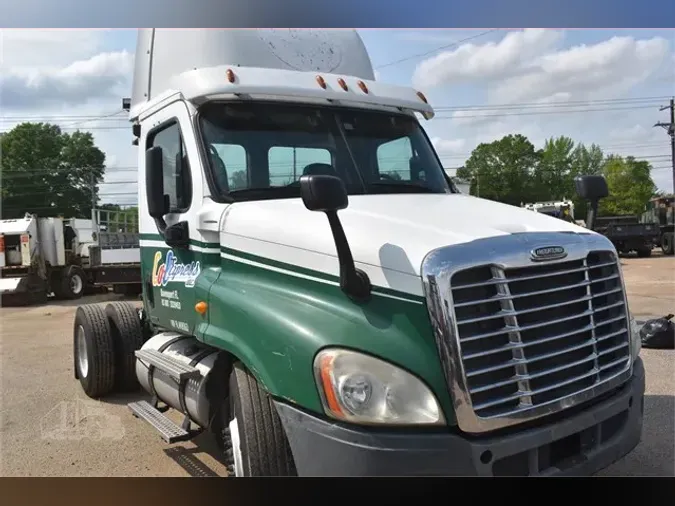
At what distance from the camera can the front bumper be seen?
2.62m

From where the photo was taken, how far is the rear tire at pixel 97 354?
5.60 m

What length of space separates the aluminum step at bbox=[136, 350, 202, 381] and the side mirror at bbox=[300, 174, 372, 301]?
134 cm

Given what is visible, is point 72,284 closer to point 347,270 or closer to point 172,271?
point 172,271

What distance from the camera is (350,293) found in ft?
9.40

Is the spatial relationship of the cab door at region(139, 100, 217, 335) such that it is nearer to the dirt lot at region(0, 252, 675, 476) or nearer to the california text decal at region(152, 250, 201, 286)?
the california text decal at region(152, 250, 201, 286)

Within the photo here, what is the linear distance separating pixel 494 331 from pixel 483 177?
5.68 feet

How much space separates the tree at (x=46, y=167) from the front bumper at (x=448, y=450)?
2844 millimetres

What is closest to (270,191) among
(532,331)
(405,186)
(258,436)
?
(405,186)

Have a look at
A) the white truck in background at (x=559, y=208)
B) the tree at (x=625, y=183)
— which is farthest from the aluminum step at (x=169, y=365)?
the tree at (x=625, y=183)

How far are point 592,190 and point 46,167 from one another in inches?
159

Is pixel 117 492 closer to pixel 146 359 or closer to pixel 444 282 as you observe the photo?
pixel 146 359

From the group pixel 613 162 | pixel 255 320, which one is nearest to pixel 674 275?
pixel 613 162

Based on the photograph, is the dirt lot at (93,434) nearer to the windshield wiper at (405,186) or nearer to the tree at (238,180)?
the tree at (238,180)

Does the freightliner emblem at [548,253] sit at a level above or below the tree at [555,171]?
below
